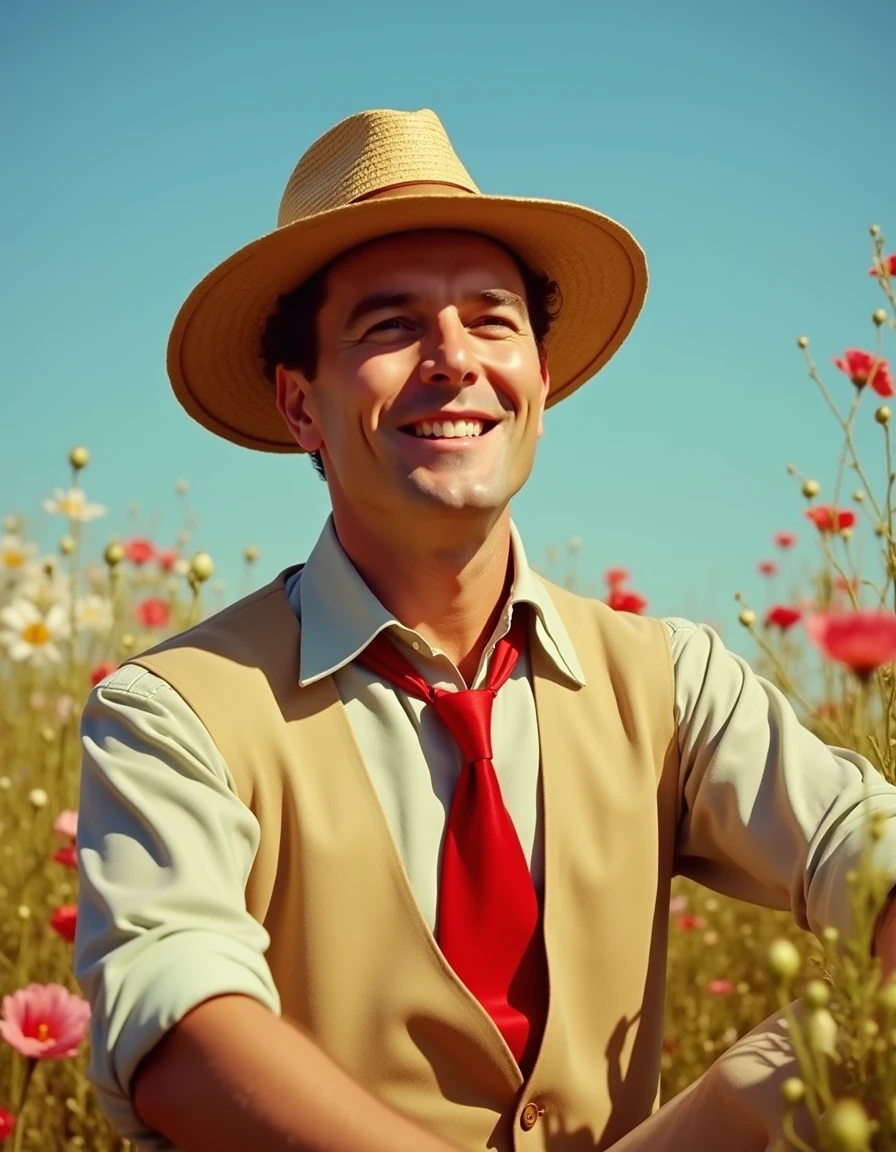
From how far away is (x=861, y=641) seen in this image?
120cm

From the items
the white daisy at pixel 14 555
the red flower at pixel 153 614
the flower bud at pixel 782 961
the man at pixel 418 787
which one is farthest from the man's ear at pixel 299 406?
the white daisy at pixel 14 555

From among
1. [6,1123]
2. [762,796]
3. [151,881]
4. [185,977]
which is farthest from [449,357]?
[6,1123]

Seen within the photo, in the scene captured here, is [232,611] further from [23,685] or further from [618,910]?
[23,685]

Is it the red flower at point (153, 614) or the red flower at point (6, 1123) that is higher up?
the red flower at point (153, 614)

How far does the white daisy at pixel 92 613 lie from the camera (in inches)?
164

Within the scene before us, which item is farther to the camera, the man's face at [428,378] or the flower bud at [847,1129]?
the man's face at [428,378]

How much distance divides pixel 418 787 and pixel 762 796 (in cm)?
49

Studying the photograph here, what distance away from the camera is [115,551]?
2.93m

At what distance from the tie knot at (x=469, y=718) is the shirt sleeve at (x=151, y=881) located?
1.03ft

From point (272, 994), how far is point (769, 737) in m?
0.84

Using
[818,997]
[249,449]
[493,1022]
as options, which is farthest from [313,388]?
[818,997]

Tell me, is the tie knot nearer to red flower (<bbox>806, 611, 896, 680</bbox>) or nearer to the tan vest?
the tan vest

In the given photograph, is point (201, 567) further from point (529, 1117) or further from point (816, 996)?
point (816, 996)

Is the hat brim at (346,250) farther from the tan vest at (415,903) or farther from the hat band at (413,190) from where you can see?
the tan vest at (415,903)
